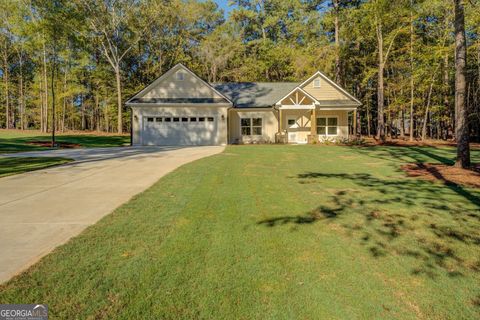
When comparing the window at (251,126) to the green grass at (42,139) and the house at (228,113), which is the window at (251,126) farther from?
the green grass at (42,139)

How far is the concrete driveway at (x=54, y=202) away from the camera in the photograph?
370 cm

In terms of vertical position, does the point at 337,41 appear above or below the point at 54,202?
above

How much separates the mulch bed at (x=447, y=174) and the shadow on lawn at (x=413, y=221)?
64 cm

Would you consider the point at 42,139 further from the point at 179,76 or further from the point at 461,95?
the point at 461,95

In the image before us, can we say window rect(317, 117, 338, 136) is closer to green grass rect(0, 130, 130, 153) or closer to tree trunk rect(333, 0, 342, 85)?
tree trunk rect(333, 0, 342, 85)

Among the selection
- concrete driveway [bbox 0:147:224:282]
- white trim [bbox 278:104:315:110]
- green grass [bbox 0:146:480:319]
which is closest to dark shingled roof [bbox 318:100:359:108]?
white trim [bbox 278:104:315:110]

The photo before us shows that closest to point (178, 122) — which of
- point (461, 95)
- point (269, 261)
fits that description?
point (461, 95)

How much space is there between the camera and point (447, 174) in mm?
8453

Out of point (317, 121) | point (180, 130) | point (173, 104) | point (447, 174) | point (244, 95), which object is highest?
point (244, 95)

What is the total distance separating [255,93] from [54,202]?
21.2 m

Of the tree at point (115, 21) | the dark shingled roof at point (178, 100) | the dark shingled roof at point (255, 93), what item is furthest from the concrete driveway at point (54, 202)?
the tree at point (115, 21)

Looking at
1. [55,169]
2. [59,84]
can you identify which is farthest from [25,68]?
[55,169]

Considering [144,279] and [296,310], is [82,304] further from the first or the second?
[296,310]

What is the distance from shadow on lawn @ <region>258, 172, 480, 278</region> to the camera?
3.57 metres
